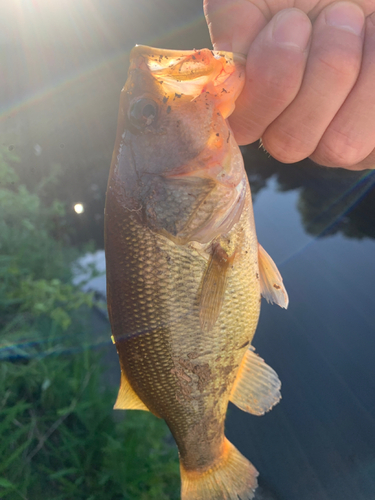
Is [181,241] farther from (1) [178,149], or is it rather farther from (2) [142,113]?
(2) [142,113]

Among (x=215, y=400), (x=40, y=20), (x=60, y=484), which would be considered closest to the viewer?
(x=215, y=400)

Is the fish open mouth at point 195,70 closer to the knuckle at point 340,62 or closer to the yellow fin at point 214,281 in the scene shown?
the knuckle at point 340,62

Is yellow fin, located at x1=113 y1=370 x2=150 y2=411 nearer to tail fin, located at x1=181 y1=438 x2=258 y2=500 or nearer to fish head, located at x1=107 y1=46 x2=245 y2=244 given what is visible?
tail fin, located at x1=181 y1=438 x2=258 y2=500

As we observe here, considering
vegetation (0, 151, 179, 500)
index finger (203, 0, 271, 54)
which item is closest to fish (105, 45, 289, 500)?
index finger (203, 0, 271, 54)

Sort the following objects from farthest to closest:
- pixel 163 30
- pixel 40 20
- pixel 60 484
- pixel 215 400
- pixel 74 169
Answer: pixel 74 169 < pixel 163 30 < pixel 40 20 < pixel 60 484 < pixel 215 400

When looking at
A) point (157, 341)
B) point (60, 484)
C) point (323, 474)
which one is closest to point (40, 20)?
point (157, 341)

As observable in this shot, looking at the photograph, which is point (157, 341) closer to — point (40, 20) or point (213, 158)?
point (213, 158)

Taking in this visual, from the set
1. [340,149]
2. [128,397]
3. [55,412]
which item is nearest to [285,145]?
[340,149]
